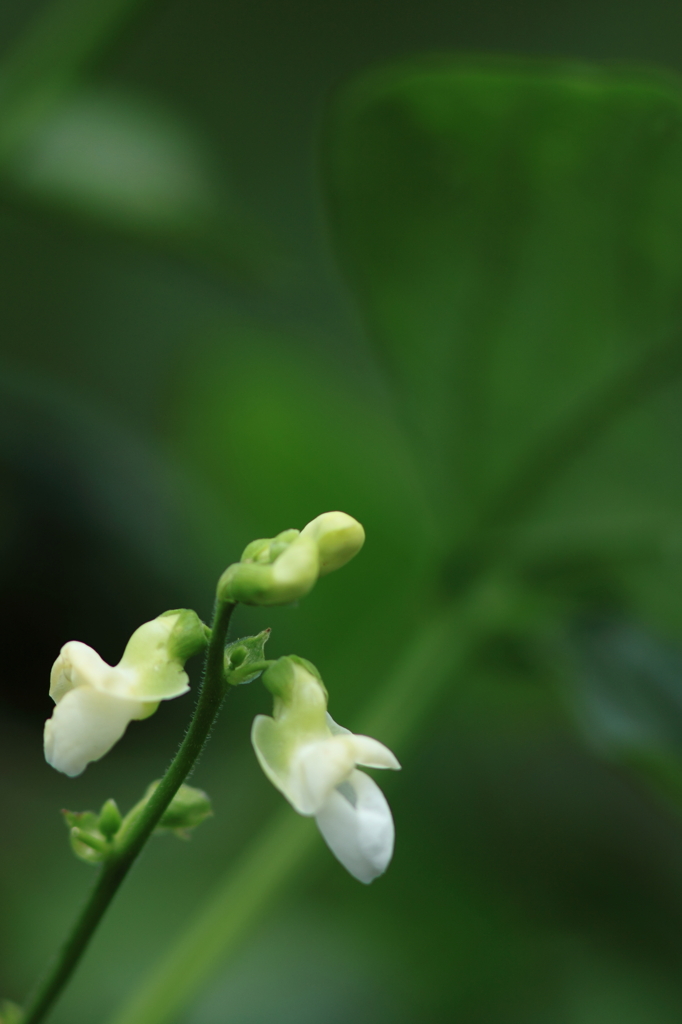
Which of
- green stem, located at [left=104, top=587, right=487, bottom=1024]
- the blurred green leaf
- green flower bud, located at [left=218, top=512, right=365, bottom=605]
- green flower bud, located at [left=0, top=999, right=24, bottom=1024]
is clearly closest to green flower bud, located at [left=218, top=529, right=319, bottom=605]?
green flower bud, located at [left=218, top=512, right=365, bottom=605]

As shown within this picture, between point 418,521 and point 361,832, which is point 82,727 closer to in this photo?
point 361,832

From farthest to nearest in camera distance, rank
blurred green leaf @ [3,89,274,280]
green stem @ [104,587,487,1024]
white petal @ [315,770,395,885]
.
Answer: blurred green leaf @ [3,89,274,280]
green stem @ [104,587,487,1024]
white petal @ [315,770,395,885]

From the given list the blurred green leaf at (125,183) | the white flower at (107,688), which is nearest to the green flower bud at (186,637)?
the white flower at (107,688)

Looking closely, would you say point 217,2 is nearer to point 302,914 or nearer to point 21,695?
point 21,695

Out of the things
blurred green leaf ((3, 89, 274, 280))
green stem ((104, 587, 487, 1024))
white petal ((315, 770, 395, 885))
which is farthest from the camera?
blurred green leaf ((3, 89, 274, 280))

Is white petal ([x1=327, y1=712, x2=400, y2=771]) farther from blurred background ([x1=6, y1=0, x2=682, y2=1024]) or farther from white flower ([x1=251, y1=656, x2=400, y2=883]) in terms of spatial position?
blurred background ([x1=6, y1=0, x2=682, y2=1024])

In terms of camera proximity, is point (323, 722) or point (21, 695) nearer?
point (323, 722)

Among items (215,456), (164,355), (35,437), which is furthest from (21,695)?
(164,355)
